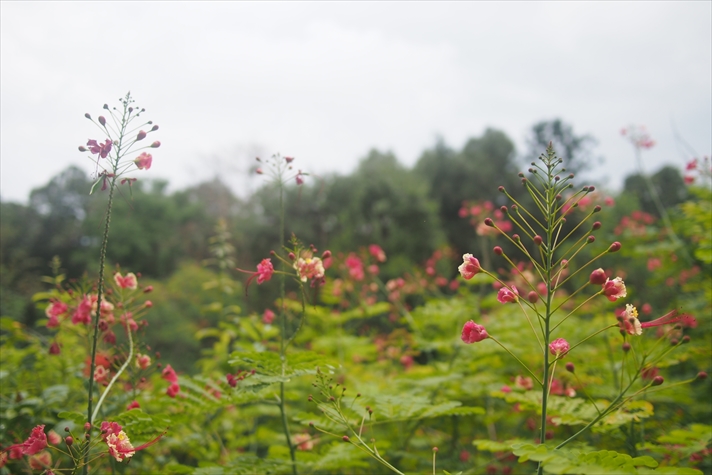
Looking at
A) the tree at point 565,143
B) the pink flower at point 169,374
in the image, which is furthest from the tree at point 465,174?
the pink flower at point 169,374

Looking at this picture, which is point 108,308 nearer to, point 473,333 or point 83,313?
point 83,313

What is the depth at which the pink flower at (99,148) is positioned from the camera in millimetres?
1450

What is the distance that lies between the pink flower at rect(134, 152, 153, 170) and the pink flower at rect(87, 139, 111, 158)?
101 millimetres

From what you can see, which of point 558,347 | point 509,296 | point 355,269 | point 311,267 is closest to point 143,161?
point 311,267

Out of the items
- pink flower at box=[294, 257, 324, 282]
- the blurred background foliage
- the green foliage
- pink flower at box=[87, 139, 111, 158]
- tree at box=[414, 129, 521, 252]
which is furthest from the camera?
tree at box=[414, 129, 521, 252]

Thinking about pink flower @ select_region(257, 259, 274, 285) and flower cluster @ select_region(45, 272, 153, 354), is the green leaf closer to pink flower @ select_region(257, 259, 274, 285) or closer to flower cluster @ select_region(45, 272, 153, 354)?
flower cluster @ select_region(45, 272, 153, 354)

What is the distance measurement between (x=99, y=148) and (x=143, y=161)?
14 cm

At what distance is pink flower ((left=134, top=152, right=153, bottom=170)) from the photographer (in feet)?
5.04

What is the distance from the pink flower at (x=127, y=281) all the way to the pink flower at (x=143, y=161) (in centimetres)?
55

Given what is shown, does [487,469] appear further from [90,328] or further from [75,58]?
[75,58]

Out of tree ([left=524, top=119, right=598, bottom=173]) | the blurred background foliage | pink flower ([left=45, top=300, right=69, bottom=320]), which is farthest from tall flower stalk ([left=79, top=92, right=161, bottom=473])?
tree ([left=524, top=119, right=598, bottom=173])

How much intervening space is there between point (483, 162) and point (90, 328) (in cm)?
1494

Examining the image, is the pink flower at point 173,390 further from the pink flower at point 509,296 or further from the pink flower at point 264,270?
the pink flower at point 509,296

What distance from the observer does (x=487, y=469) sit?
3.01 m
